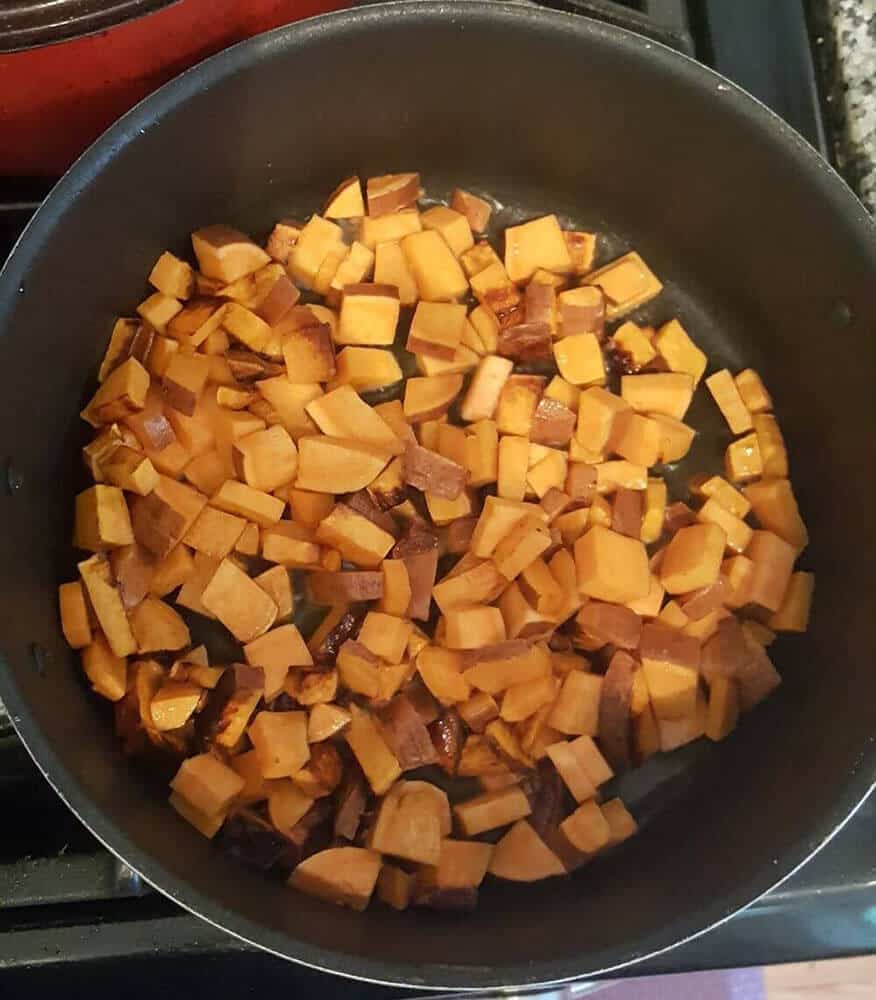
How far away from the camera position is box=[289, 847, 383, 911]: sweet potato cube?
103 centimetres

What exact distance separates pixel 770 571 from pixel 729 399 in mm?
226

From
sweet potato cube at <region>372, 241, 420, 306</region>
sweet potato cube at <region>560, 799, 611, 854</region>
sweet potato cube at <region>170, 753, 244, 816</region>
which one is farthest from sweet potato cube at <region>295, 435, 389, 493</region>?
sweet potato cube at <region>560, 799, 611, 854</region>

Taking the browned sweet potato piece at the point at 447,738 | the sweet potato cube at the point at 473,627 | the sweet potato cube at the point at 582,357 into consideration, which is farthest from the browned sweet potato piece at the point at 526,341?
the browned sweet potato piece at the point at 447,738

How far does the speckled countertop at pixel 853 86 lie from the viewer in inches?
48.7

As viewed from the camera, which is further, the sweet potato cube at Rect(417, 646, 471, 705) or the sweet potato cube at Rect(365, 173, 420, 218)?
the sweet potato cube at Rect(365, 173, 420, 218)

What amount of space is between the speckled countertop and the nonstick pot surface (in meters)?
0.17

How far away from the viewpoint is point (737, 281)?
4.25 ft

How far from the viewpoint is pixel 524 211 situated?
1.37 metres

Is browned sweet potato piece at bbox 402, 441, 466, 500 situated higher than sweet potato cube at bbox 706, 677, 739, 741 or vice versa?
browned sweet potato piece at bbox 402, 441, 466, 500

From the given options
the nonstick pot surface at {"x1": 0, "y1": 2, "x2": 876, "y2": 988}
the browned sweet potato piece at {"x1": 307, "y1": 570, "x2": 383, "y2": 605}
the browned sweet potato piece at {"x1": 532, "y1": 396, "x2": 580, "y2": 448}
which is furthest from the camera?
the browned sweet potato piece at {"x1": 532, "y1": 396, "x2": 580, "y2": 448}

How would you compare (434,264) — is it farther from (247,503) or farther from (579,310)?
(247,503)

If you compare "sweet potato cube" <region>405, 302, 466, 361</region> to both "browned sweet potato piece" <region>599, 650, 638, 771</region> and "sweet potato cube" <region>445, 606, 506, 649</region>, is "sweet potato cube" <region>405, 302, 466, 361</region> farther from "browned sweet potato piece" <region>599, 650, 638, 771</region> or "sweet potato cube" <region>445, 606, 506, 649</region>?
"browned sweet potato piece" <region>599, 650, 638, 771</region>

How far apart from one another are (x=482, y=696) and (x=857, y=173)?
0.78 meters

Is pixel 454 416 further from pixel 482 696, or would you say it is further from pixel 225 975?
pixel 225 975
